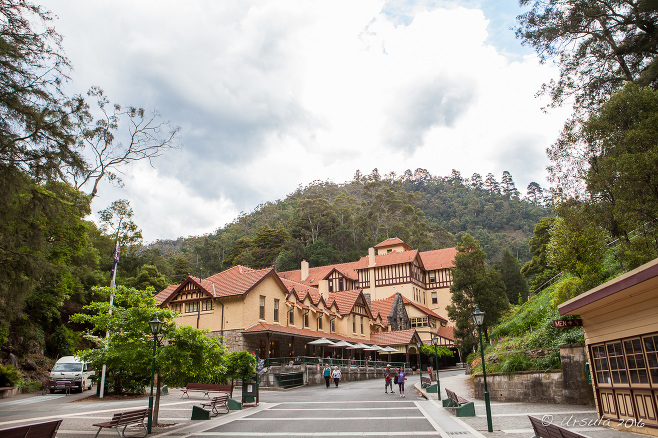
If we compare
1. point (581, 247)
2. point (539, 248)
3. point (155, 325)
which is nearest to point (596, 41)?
point (581, 247)

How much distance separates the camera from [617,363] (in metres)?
10.7

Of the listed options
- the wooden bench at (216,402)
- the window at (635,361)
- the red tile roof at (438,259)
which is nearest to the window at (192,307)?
the wooden bench at (216,402)

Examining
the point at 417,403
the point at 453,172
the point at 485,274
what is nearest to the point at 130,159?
the point at 417,403

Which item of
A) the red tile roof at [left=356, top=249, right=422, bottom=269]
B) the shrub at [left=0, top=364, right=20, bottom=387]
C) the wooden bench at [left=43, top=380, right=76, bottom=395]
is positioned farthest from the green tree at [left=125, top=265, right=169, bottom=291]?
the red tile roof at [left=356, top=249, right=422, bottom=269]

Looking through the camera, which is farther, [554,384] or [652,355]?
[554,384]

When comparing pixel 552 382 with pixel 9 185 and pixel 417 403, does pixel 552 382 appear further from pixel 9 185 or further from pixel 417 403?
pixel 9 185

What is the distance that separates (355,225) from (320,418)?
241 ft

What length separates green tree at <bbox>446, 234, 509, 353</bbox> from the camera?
118ft

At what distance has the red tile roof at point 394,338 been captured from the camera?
44906 mm

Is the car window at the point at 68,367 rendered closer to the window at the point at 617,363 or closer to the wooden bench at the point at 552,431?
the wooden bench at the point at 552,431

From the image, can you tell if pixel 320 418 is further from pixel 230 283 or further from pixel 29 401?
pixel 230 283

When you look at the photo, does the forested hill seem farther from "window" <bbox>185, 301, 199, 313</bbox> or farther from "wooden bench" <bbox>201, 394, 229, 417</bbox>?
"wooden bench" <bbox>201, 394, 229, 417</bbox>

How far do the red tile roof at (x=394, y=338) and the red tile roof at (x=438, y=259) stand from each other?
2057cm

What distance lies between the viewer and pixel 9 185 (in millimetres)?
12359
